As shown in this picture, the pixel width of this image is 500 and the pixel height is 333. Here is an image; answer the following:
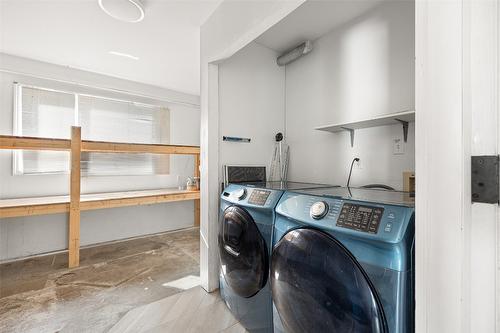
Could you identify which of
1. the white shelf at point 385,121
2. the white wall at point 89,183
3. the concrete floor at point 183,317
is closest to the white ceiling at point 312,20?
the white shelf at point 385,121

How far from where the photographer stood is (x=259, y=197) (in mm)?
1375

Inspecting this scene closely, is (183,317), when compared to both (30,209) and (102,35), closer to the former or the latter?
(30,209)

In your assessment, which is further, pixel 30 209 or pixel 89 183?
pixel 89 183

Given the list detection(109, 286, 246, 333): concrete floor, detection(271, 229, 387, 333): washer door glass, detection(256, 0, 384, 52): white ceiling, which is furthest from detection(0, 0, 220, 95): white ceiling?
detection(109, 286, 246, 333): concrete floor

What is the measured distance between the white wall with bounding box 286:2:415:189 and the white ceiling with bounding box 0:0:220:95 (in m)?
1.02

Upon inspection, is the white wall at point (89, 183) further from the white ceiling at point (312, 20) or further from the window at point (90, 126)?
the white ceiling at point (312, 20)

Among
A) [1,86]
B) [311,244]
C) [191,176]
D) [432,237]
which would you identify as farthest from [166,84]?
[432,237]

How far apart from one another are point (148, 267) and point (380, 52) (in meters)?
2.85

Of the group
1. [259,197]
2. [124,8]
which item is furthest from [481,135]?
[124,8]

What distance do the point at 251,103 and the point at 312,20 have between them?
806mm

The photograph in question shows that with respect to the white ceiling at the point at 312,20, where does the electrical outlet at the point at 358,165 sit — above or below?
below

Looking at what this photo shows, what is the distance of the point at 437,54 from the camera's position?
0.57 meters

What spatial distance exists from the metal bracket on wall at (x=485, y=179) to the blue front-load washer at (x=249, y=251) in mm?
829

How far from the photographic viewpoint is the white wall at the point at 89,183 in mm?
2564
